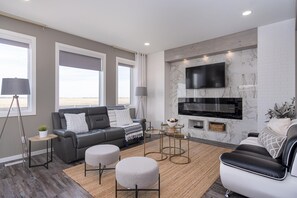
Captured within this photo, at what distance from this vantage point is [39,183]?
2244 mm

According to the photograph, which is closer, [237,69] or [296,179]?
[296,179]

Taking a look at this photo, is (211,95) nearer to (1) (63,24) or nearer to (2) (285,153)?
(2) (285,153)

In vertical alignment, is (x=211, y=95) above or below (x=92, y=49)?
below

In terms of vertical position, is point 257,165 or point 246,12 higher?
point 246,12

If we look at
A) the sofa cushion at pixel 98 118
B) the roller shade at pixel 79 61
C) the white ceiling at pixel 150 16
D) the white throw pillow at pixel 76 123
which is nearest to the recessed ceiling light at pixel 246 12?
the white ceiling at pixel 150 16

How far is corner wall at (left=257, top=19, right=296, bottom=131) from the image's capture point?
3176 mm

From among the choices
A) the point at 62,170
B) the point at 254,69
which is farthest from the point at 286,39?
the point at 62,170

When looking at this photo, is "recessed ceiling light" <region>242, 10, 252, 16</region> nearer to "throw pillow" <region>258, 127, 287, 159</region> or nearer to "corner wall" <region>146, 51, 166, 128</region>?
"throw pillow" <region>258, 127, 287, 159</region>

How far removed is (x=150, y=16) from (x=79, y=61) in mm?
2201

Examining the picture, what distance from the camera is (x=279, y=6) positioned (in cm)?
273

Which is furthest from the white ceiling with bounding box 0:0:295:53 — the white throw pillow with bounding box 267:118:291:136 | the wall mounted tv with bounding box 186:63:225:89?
the white throw pillow with bounding box 267:118:291:136

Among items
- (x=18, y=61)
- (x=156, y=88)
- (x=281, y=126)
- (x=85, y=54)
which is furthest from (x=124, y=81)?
(x=281, y=126)

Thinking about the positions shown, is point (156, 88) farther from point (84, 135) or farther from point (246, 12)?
point (246, 12)

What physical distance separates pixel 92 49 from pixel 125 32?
3.71 ft
